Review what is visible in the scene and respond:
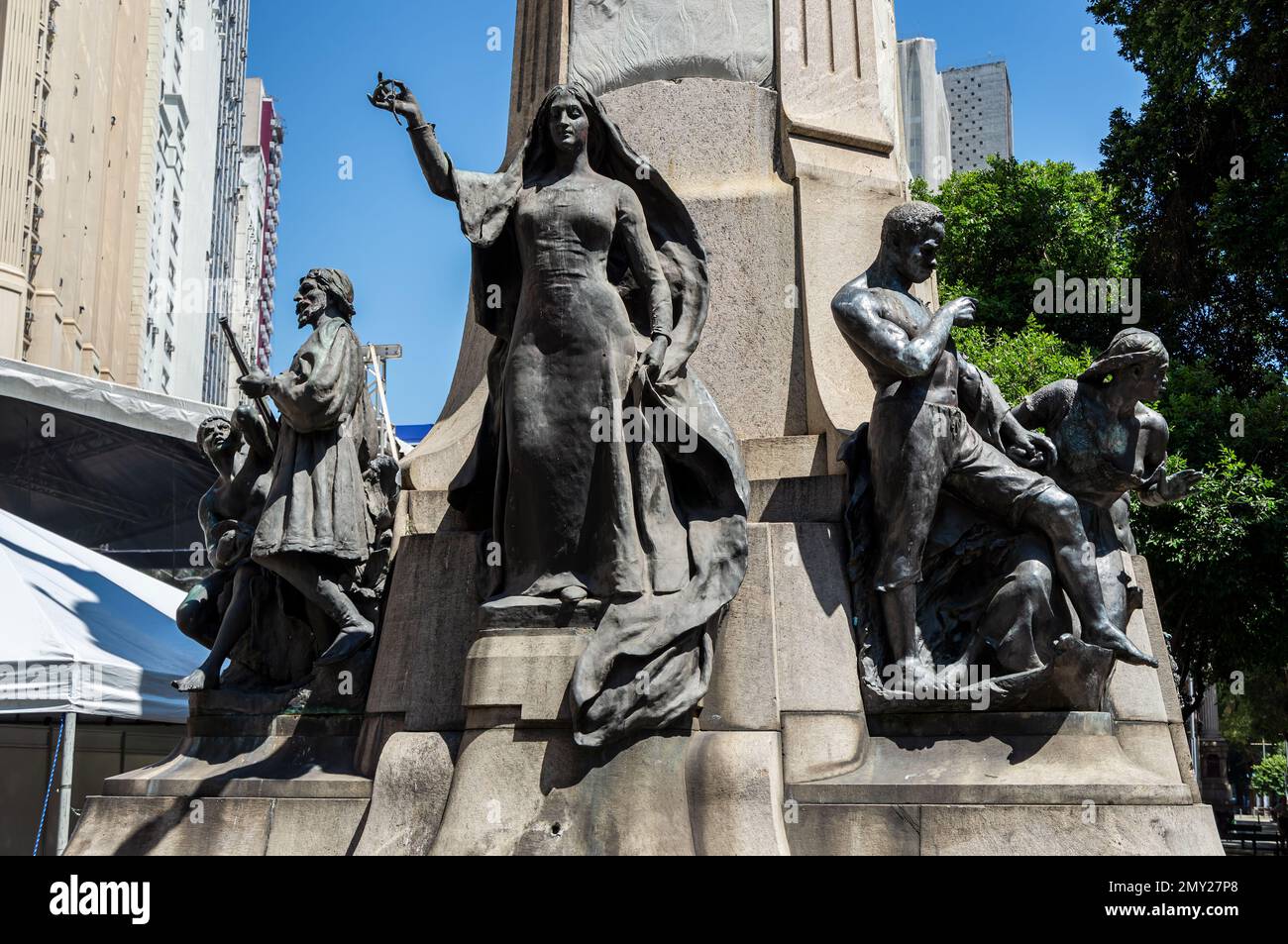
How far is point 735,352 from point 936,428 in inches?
58.3

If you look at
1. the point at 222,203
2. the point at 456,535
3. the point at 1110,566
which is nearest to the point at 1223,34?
the point at 1110,566

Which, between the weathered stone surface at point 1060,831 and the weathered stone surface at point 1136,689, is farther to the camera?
the weathered stone surface at point 1136,689

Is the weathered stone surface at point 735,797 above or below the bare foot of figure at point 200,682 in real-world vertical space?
below

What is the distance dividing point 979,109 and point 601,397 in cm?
6324

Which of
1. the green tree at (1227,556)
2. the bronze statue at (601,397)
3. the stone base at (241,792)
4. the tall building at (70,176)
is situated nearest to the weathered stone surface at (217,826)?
the stone base at (241,792)

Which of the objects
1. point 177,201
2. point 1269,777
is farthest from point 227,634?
point 1269,777

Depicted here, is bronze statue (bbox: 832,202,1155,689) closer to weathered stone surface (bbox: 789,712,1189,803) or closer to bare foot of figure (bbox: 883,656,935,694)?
bare foot of figure (bbox: 883,656,935,694)

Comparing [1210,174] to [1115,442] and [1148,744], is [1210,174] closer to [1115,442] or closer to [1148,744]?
[1115,442]

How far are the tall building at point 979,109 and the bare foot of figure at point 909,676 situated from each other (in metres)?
60.8

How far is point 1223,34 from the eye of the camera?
754 inches

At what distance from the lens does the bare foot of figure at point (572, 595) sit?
6473 millimetres

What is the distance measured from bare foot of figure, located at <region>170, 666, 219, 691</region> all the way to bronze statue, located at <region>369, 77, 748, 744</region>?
2.23m

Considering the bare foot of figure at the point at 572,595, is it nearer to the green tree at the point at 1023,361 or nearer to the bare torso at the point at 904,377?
the bare torso at the point at 904,377

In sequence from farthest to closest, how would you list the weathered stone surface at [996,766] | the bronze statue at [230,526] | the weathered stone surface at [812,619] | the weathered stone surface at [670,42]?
the weathered stone surface at [670,42] < the bronze statue at [230,526] < the weathered stone surface at [812,619] < the weathered stone surface at [996,766]
